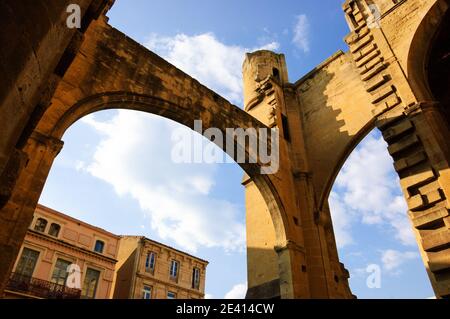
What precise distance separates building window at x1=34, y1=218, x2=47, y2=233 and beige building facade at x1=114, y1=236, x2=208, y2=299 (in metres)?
6.79

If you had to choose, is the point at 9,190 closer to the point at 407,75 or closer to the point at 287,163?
the point at 407,75

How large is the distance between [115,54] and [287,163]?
5.98 meters

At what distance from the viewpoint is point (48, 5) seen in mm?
1887

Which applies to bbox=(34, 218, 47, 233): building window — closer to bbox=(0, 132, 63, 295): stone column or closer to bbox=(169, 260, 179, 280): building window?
bbox=(169, 260, 179, 280): building window

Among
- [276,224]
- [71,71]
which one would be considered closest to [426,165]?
[276,224]

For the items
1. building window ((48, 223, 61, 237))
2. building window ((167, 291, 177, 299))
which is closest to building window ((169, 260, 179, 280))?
building window ((167, 291, 177, 299))

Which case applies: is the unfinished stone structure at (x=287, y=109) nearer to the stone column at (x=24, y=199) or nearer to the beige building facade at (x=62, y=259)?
the stone column at (x=24, y=199)

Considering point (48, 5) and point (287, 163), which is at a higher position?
point (287, 163)

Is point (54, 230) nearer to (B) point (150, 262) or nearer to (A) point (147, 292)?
(B) point (150, 262)

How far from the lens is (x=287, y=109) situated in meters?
11.9

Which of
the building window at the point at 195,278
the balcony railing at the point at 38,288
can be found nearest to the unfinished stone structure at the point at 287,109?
the balcony railing at the point at 38,288

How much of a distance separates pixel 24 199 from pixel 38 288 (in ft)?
50.9

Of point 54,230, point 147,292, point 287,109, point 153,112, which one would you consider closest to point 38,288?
point 54,230

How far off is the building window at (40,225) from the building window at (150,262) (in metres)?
7.54
